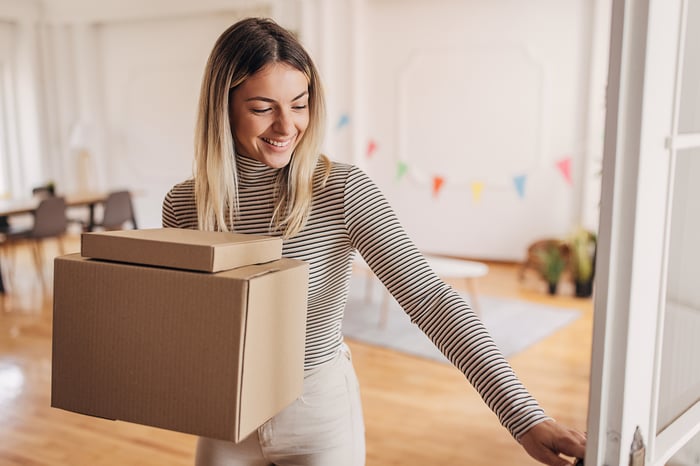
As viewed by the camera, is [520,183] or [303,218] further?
[520,183]

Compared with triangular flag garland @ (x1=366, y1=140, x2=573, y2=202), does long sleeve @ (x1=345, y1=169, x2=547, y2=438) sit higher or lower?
higher

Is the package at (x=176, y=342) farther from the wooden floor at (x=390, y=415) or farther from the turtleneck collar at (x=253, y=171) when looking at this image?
the wooden floor at (x=390, y=415)

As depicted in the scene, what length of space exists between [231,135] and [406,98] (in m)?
5.34

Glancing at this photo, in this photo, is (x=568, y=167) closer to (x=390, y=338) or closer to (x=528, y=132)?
(x=528, y=132)

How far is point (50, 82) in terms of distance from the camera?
7.62 m

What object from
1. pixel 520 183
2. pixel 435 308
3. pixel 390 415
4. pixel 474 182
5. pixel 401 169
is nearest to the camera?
pixel 435 308

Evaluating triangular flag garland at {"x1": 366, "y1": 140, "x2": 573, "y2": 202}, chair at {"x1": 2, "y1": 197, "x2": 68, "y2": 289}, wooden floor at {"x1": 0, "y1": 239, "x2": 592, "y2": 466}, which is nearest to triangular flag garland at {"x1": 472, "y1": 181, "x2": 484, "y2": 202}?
triangular flag garland at {"x1": 366, "y1": 140, "x2": 573, "y2": 202}

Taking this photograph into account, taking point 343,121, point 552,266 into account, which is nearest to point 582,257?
point 552,266

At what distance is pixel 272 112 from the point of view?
40.7 inches

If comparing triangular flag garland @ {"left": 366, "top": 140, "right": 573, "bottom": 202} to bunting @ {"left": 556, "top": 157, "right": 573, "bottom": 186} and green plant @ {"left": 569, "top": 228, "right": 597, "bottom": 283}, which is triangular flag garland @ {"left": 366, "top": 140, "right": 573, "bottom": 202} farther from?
green plant @ {"left": 569, "top": 228, "right": 597, "bottom": 283}

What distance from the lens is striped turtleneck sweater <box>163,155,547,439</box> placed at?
91 cm

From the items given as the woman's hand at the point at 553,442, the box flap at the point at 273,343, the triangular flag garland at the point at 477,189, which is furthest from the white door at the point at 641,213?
the triangular flag garland at the point at 477,189

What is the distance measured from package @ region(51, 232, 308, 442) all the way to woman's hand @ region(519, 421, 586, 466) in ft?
1.04

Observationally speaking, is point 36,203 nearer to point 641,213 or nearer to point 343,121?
point 343,121
